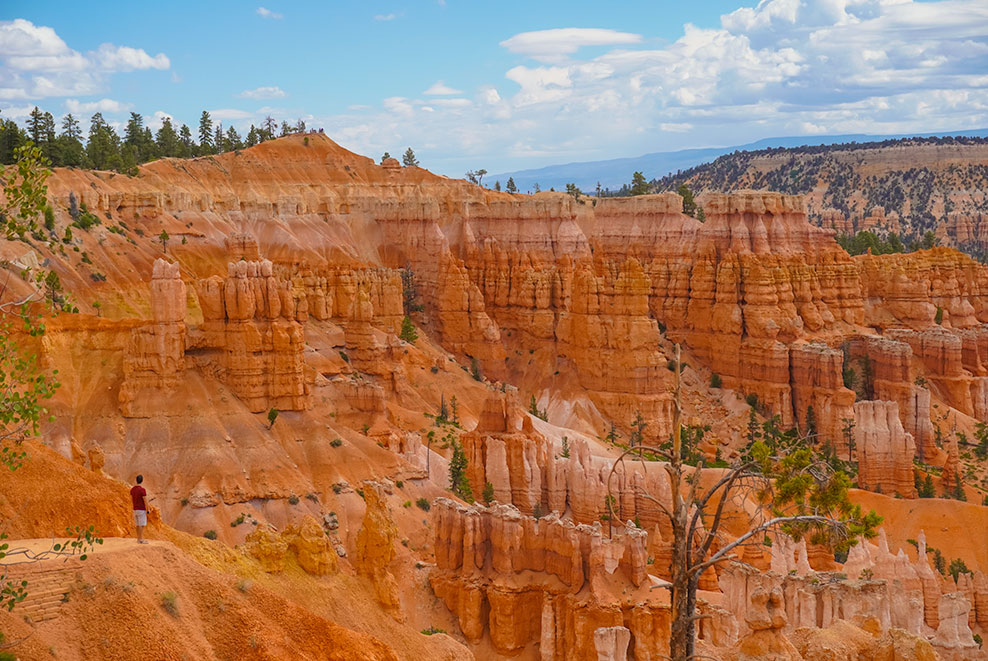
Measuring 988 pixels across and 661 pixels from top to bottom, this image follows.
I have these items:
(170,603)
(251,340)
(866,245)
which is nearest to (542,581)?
(251,340)

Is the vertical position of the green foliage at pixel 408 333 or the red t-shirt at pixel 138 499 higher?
the red t-shirt at pixel 138 499

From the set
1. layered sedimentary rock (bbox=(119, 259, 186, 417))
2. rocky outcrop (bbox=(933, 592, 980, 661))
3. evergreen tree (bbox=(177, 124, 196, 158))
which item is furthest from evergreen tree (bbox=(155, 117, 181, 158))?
rocky outcrop (bbox=(933, 592, 980, 661))

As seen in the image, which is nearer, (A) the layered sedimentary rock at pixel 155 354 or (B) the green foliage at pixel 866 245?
(A) the layered sedimentary rock at pixel 155 354

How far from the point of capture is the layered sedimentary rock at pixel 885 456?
6725 centimetres

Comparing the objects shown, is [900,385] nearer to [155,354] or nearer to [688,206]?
[688,206]

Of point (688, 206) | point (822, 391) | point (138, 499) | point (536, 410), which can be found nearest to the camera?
point (138, 499)

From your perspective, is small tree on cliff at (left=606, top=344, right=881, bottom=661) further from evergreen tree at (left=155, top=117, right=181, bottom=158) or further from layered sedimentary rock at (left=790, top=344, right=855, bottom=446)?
evergreen tree at (left=155, top=117, right=181, bottom=158)

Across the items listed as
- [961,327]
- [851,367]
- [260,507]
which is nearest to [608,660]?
[260,507]

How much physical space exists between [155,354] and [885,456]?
45.3 metres

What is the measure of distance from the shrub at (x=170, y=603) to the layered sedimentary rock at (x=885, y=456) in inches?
2175

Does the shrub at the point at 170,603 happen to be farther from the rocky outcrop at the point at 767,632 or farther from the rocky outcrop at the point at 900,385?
the rocky outcrop at the point at 900,385

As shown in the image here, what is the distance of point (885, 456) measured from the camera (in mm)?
67500

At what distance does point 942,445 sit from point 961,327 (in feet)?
70.1

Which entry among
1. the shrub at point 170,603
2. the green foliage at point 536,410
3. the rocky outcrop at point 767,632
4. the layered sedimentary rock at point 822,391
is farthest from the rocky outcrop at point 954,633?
the green foliage at point 536,410
